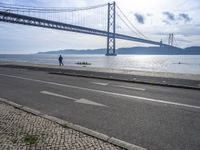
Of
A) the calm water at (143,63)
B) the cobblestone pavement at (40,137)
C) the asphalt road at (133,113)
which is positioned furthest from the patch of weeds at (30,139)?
the calm water at (143,63)

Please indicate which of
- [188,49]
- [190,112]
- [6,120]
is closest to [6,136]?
[6,120]

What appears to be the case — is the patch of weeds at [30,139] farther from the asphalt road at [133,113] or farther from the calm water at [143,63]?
the calm water at [143,63]

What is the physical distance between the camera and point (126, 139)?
4809mm

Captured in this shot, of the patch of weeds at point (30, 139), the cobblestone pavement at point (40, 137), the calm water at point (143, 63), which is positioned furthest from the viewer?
the calm water at point (143, 63)

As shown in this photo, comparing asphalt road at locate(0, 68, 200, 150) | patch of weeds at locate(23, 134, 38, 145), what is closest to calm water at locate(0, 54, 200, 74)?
asphalt road at locate(0, 68, 200, 150)

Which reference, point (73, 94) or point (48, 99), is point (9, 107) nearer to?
point (48, 99)

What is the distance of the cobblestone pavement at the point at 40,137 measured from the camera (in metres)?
4.09

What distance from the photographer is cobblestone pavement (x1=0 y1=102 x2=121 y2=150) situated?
4.09 meters

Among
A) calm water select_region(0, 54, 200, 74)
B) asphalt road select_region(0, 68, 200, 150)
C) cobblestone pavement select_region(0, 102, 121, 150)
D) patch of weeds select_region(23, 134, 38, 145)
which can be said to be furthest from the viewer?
calm water select_region(0, 54, 200, 74)

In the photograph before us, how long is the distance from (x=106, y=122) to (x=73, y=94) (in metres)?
4.21

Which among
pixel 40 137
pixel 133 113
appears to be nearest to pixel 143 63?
pixel 133 113

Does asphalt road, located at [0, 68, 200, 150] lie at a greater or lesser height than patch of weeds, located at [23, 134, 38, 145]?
lesser

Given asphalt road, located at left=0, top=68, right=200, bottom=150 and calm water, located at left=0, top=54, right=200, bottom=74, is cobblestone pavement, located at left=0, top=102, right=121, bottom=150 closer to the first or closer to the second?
asphalt road, located at left=0, top=68, right=200, bottom=150

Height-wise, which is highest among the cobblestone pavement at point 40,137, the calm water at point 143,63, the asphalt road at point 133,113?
the cobblestone pavement at point 40,137
